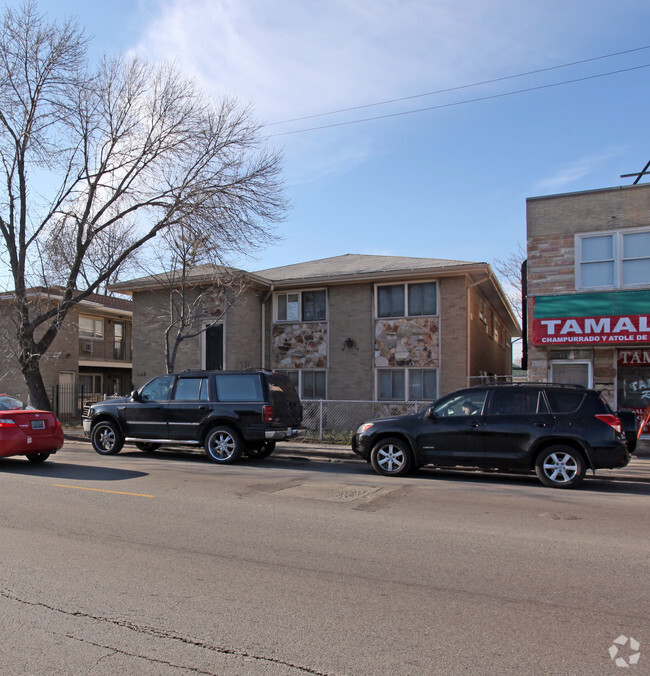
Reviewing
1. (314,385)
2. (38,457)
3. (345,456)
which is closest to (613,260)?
(345,456)

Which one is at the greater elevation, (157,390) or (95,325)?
(95,325)

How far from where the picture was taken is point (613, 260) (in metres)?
15.0

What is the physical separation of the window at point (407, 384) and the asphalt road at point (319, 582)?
33.1 ft

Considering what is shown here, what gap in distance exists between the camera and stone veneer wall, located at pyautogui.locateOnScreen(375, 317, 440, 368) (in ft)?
62.5

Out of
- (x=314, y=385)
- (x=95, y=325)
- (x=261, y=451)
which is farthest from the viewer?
(x=95, y=325)

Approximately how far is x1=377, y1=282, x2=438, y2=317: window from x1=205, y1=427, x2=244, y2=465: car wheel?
28.7 feet

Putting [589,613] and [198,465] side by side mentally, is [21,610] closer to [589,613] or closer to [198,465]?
[589,613]

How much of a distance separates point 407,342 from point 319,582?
14.8 meters

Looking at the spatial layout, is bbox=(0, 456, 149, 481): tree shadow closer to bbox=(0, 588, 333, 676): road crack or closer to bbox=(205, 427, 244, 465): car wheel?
bbox=(205, 427, 244, 465): car wheel

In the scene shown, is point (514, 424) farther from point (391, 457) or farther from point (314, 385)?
point (314, 385)

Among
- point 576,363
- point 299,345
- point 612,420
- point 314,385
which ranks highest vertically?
point 299,345

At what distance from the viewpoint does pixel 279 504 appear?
8125mm

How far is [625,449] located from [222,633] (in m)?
7.80

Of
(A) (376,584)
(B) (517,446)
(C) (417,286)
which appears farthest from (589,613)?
(C) (417,286)
